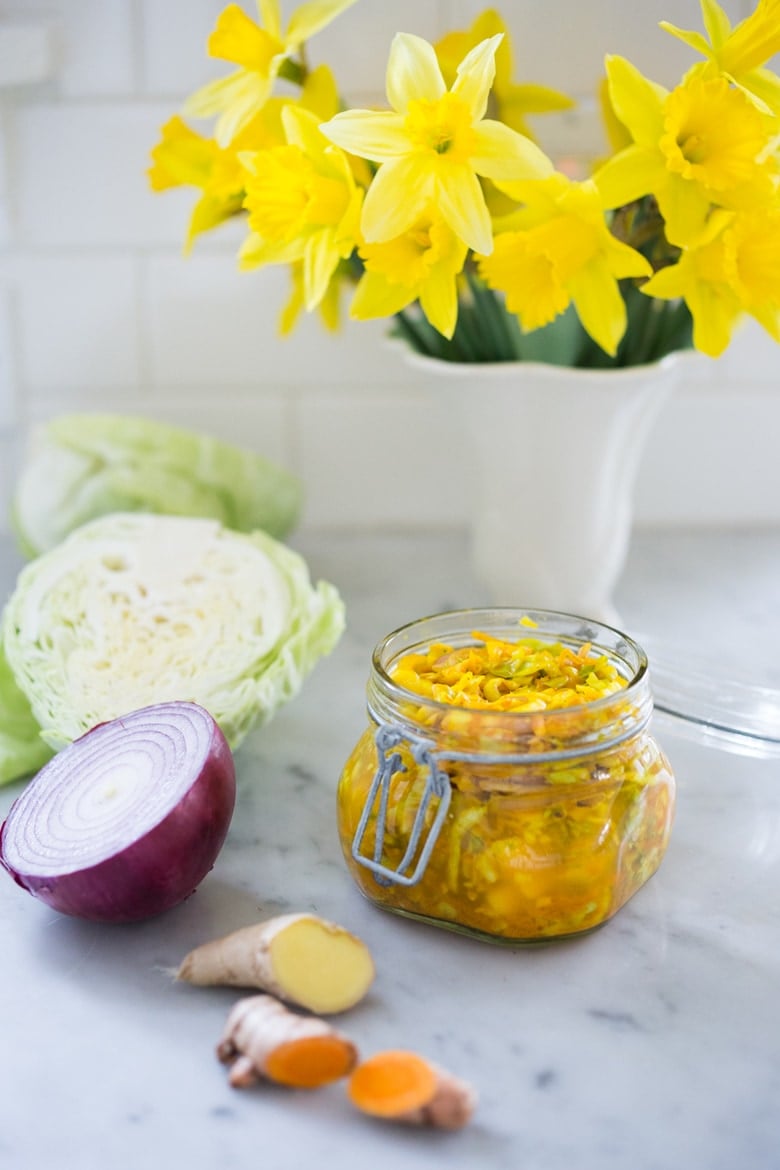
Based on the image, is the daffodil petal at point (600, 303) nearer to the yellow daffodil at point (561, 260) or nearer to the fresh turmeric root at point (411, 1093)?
the yellow daffodil at point (561, 260)

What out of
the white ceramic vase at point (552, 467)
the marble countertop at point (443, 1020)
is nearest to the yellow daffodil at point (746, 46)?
the white ceramic vase at point (552, 467)

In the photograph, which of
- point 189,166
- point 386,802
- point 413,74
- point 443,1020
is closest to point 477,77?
point 413,74

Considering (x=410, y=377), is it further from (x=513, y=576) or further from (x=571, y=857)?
(x=571, y=857)

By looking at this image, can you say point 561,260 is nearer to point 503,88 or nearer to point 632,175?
Result: point 632,175

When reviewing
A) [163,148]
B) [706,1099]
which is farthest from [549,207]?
[706,1099]

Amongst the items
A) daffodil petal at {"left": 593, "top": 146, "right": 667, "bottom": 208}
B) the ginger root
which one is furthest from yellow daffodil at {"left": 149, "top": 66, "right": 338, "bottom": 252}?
the ginger root
